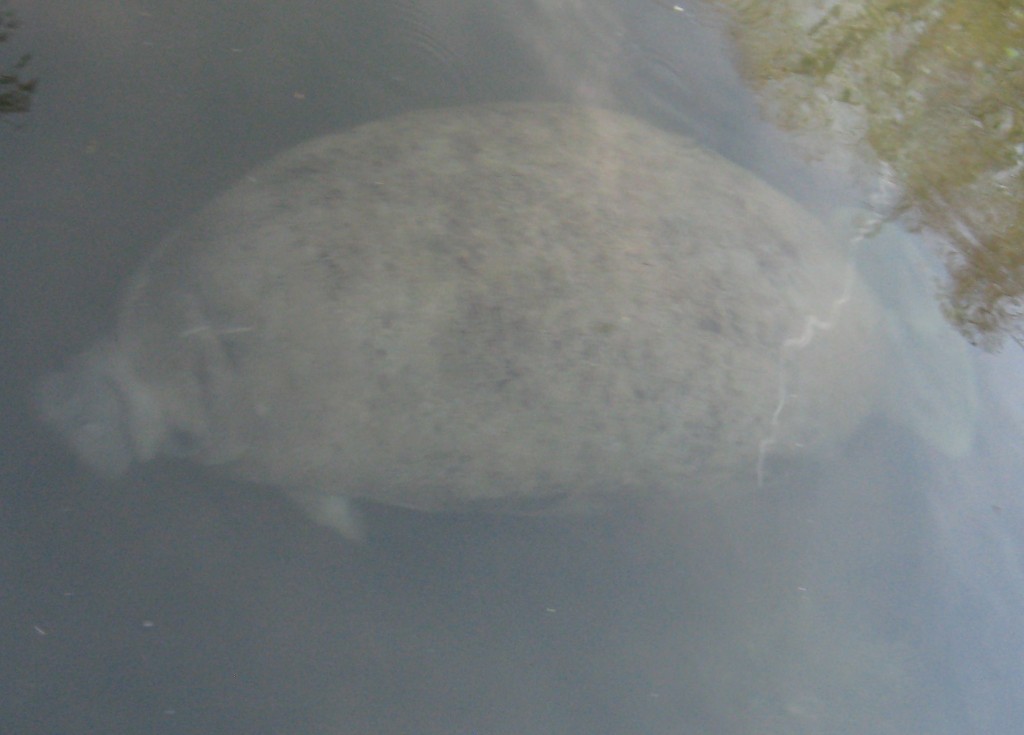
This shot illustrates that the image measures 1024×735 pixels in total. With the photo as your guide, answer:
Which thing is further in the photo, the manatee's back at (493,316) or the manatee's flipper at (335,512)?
the manatee's flipper at (335,512)

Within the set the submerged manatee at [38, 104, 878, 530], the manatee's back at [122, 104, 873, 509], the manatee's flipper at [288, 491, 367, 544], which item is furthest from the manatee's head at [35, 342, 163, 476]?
the manatee's flipper at [288, 491, 367, 544]

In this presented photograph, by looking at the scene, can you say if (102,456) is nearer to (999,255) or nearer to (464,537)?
(464,537)

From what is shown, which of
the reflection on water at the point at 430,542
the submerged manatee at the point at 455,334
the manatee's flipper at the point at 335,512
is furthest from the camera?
the manatee's flipper at the point at 335,512

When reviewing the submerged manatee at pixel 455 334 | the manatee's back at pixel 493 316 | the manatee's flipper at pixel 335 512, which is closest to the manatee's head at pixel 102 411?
the submerged manatee at pixel 455 334

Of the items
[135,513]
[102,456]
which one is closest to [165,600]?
[135,513]

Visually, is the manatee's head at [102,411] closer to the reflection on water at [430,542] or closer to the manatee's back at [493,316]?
the reflection on water at [430,542]

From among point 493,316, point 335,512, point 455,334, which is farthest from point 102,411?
point 493,316
